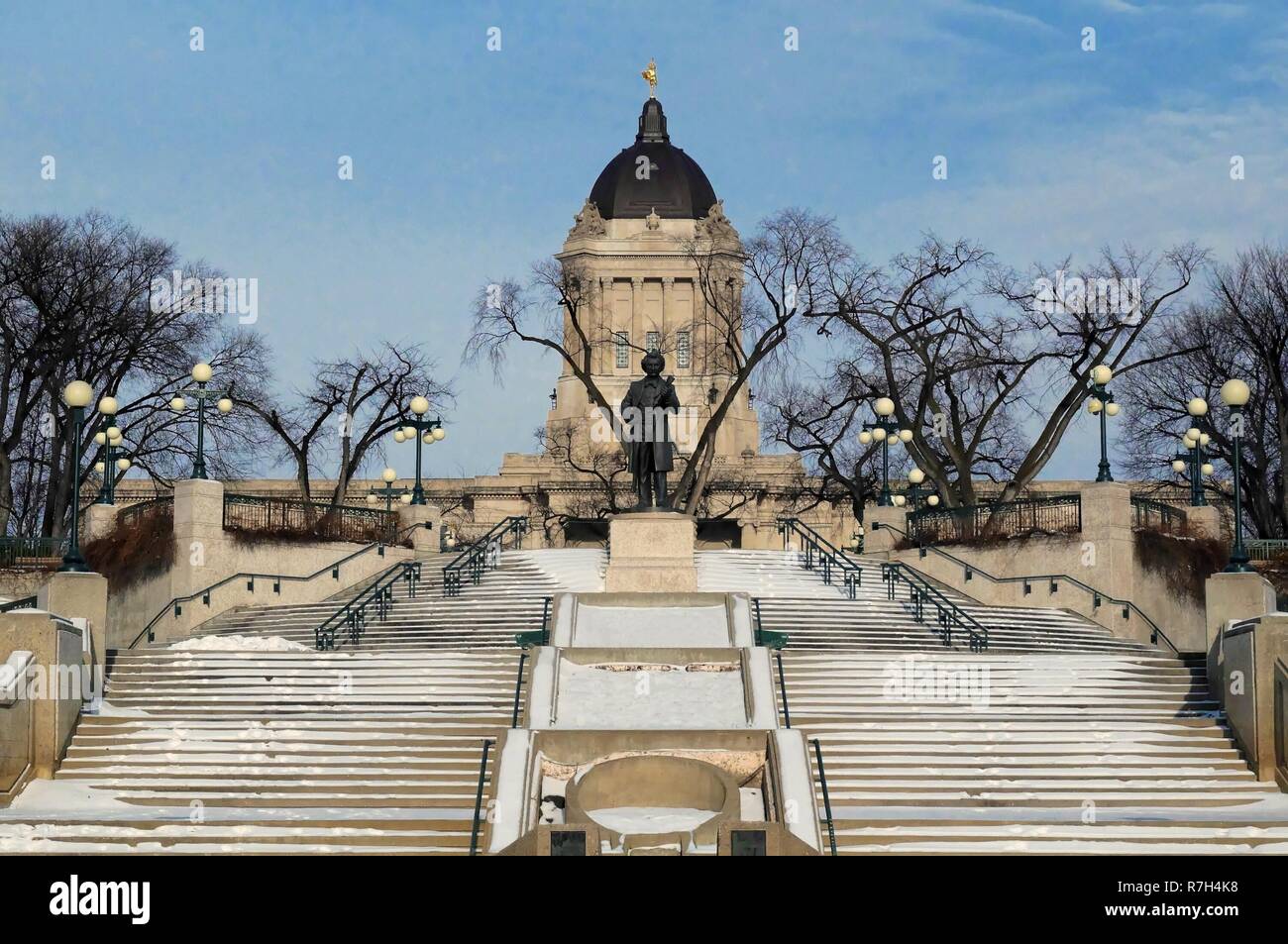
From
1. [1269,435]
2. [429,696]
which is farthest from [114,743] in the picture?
[1269,435]

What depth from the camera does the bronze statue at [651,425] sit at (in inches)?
1379

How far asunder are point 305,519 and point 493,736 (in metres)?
18.3

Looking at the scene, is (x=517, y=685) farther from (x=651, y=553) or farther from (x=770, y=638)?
(x=651, y=553)

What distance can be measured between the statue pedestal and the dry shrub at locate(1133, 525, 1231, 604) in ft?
32.4

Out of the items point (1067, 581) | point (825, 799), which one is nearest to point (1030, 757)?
point (825, 799)

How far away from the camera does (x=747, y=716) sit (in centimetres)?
2612

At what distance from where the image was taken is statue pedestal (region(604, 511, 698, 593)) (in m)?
36.2

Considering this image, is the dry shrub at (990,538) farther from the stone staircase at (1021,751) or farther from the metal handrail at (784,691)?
the metal handrail at (784,691)

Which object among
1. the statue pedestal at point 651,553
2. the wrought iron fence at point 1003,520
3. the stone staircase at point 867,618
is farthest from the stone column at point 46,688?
the wrought iron fence at point 1003,520

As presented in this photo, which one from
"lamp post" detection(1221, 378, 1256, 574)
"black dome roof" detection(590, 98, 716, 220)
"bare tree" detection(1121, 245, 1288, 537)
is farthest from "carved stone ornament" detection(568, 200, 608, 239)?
"lamp post" detection(1221, 378, 1256, 574)

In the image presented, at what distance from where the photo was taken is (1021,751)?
1017 inches

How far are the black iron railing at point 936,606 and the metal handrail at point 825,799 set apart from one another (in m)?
8.00

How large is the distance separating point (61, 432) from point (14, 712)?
28730 mm
